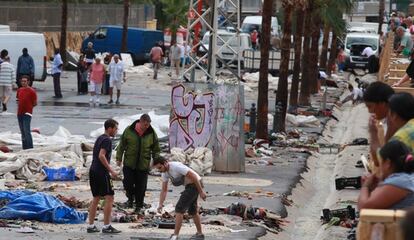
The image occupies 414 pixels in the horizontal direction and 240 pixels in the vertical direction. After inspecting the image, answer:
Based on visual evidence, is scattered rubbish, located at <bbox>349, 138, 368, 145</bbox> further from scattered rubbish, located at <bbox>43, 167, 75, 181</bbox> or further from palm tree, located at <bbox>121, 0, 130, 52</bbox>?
palm tree, located at <bbox>121, 0, 130, 52</bbox>

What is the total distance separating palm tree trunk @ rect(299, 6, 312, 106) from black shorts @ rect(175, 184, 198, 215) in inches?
1095

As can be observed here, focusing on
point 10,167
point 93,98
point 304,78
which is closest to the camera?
point 10,167

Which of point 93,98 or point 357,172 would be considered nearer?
point 357,172

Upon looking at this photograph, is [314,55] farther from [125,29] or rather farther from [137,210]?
[137,210]

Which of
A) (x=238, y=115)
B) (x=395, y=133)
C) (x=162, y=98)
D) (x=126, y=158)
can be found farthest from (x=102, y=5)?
(x=395, y=133)

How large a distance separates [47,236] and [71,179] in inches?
242

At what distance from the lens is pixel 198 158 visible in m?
24.0

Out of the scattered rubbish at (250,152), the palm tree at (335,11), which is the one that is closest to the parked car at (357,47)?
the palm tree at (335,11)

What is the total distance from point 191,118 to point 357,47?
4686cm

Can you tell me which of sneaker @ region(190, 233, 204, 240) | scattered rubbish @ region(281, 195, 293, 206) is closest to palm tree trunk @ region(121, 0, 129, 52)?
scattered rubbish @ region(281, 195, 293, 206)

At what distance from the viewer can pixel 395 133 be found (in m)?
10.1

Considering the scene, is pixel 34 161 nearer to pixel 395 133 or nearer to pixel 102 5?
pixel 395 133

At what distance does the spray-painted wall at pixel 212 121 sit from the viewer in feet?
80.6

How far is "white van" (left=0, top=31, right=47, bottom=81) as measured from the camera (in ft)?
139
